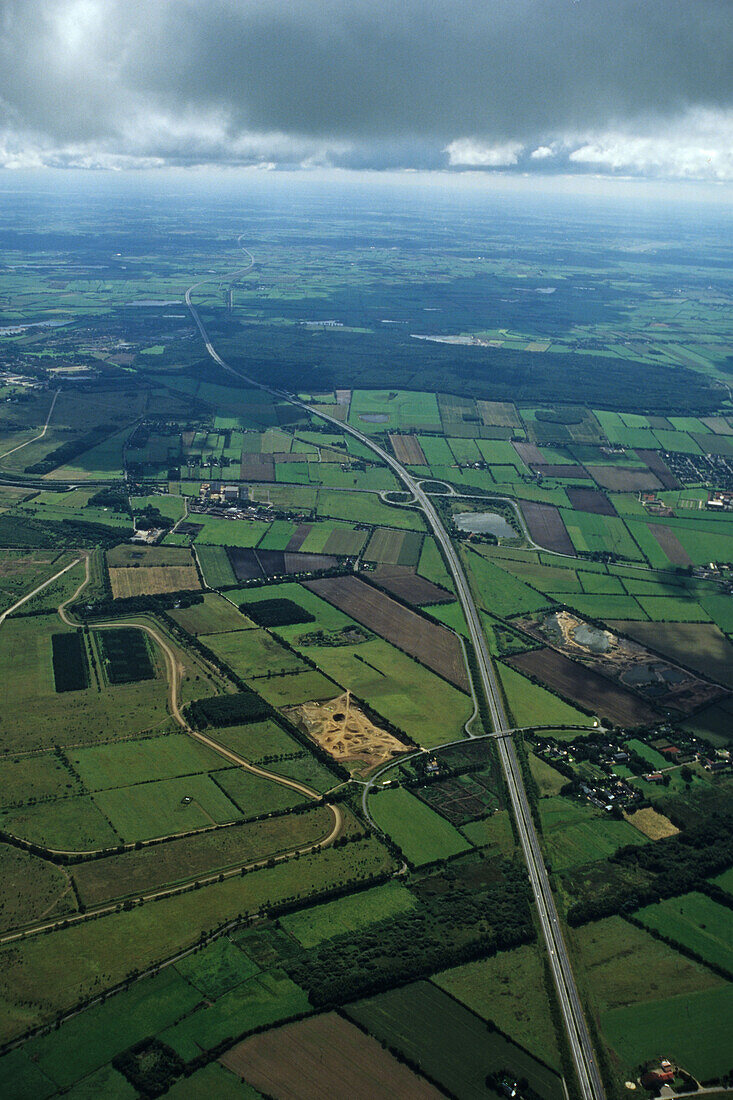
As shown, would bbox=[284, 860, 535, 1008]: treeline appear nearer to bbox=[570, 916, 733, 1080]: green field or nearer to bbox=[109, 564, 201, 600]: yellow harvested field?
bbox=[570, 916, 733, 1080]: green field

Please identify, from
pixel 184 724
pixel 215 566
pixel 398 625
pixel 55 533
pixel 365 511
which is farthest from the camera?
pixel 365 511

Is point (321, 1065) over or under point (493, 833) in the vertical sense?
under

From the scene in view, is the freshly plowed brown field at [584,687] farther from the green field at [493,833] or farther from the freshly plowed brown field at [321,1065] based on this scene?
the freshly plowed brown field at [321,1065]

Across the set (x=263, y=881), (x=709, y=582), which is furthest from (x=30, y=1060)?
(x=709, y=582)

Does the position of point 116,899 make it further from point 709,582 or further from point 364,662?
point 709,582

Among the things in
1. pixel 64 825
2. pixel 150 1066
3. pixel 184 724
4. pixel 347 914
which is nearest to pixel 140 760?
pixel 184 724

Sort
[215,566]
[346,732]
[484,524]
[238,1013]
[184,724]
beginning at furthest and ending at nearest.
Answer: [484,524] → [215,566] → [346,732] → [184,724] → [238,1013]

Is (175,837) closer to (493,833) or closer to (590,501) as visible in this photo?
(493,833)

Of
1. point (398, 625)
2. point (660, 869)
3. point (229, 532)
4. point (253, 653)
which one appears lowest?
point (660, 869)

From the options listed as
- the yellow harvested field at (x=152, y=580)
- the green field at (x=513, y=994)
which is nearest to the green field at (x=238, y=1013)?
the green field at (x=513, y=994)

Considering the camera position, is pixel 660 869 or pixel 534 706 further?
pixel 534 706
